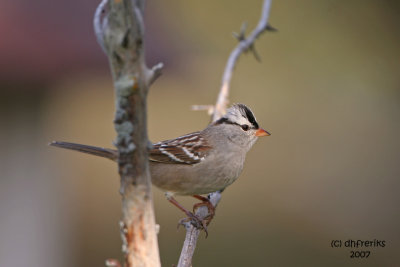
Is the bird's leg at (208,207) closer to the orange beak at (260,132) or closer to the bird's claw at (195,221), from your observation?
the bird's claw at (195,221)

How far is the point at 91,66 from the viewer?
5.77 m

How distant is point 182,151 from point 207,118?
4.81 m

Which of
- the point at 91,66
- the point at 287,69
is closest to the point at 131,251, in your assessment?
the point at 91,66

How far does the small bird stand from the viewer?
3.42m

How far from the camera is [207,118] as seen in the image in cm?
844

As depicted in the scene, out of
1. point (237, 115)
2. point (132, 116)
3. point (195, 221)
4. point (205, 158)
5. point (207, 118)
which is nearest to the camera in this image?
point (132, 116)

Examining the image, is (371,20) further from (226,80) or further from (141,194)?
(141,194)

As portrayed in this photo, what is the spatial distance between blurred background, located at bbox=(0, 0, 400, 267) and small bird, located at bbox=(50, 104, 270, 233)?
230 cm

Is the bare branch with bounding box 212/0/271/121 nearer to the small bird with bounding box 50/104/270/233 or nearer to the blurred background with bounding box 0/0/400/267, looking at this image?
the small bird with bounding box 50/104/270/233

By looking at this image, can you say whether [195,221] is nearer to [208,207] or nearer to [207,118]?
[208,207]

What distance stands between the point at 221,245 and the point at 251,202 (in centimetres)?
126

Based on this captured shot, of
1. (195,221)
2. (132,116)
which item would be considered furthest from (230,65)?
(132,116)

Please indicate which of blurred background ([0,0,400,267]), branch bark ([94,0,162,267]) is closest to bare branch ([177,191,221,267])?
branch bark ([94,0,162,267])

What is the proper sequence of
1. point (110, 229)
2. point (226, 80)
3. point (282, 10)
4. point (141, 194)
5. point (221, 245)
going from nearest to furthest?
1. point (141, 194)
2. point (226, 80)
3. point (221, 245)
4. point (110, 229)
5. point (282, 10)
